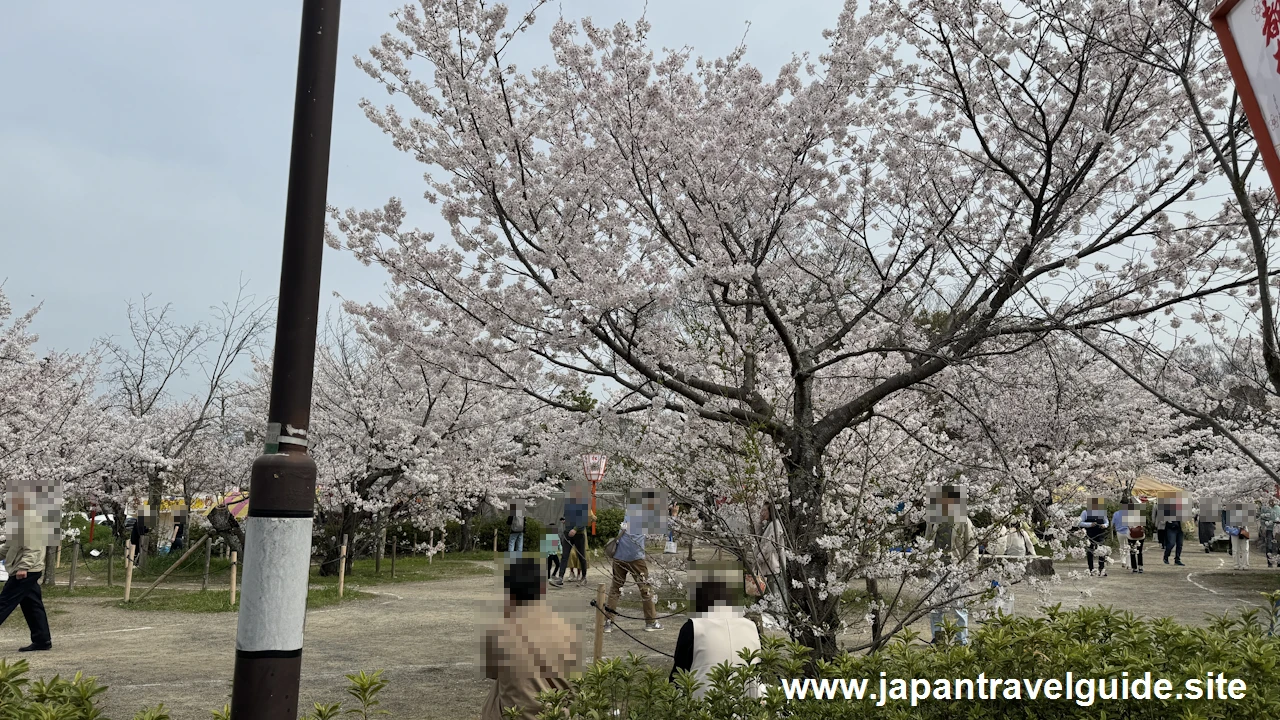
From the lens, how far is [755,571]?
5613mm

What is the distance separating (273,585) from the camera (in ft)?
8.82

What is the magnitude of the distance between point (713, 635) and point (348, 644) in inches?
272

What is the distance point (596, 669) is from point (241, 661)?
3.78 feet

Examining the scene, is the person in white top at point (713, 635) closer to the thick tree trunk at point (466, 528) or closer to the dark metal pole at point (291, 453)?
the dark metal pole at point (291, 453)

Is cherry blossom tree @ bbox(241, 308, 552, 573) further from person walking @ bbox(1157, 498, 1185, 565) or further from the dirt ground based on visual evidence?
person walking @ bbox(1157, 498, 1185, 565)

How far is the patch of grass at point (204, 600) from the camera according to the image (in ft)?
38.0

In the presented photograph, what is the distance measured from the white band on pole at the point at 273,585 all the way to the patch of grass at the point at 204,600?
9.38m

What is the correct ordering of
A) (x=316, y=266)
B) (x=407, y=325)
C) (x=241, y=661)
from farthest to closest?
(x=407, y=325), (x=316, y=266), (x=241, y=661)

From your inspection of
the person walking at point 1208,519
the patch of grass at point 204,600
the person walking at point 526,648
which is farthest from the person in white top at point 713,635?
the person walking at point 1208,519

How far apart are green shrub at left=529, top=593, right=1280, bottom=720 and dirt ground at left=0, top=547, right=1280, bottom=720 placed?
0.69 m

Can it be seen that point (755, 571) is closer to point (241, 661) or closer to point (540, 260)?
point (540, 260)

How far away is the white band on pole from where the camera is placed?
2.66 meters

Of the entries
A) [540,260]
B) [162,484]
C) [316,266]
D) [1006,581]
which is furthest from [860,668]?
[162,484]

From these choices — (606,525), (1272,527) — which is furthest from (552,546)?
(1272,527)
